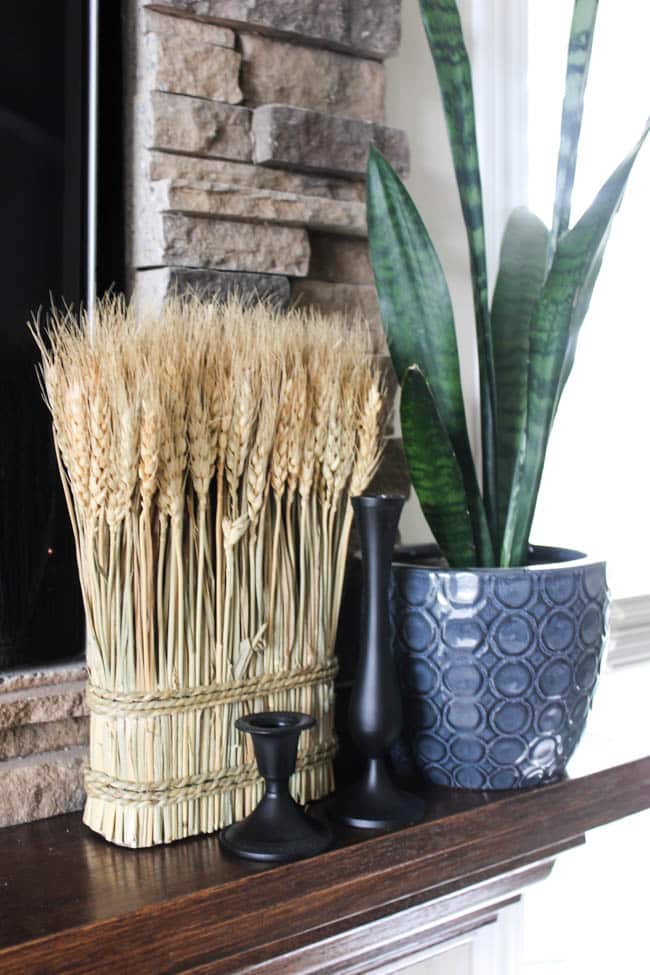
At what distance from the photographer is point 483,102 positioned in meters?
1.32

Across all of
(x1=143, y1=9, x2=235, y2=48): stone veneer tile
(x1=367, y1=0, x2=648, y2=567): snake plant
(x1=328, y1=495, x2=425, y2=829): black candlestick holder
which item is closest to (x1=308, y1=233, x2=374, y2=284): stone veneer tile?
(x1=367, y1=0, x2=648, y2=567): snake plant

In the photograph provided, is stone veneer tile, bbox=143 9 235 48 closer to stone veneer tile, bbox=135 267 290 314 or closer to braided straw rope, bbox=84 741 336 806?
stone veneer tile, bbox=135 267 290 314

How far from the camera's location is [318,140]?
1029 millimetres

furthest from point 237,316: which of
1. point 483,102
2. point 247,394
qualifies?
point 483,102

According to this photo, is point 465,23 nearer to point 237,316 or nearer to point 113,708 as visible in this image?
point 237,316

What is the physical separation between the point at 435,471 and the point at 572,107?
14.1 inches

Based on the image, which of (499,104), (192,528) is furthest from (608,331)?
(192,528)

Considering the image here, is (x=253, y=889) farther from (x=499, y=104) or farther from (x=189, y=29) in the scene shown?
(x=499, y=104)

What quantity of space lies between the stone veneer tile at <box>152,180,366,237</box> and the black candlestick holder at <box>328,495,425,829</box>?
0.99 ft

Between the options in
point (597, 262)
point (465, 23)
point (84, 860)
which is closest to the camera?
point (84, 860)

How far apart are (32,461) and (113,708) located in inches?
8.9

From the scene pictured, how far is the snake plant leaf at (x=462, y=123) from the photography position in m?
0.95

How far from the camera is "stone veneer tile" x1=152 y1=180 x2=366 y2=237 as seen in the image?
0.93 metres

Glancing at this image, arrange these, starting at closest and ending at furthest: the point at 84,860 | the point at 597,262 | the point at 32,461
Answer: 1. the point at 84,860
2. the point at 32,461
3. the point at 597,262
